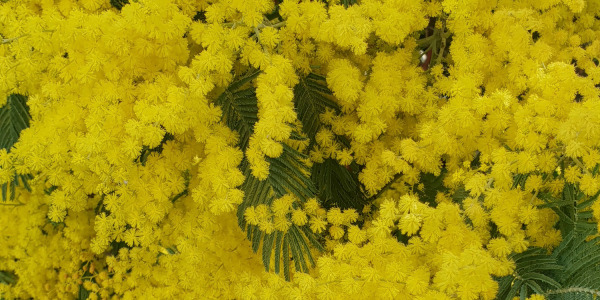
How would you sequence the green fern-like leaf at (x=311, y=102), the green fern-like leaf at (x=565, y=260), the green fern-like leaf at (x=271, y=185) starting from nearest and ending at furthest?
the green fern-like leaf at (x=565, y=260)
the green fern-like leaf at (x=271, y=185)
the green fern-like leaf at (x=311, y=102)

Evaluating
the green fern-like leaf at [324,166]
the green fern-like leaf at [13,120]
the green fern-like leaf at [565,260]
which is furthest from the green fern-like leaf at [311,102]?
the green fern-like leaf at [13,120]

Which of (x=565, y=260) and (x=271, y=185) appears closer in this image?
(x=565, y=260)

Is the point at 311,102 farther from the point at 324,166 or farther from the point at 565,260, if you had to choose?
the point at 565,260

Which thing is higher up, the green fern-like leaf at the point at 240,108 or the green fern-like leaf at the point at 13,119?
the green fern-like leaf at the point at 240,108

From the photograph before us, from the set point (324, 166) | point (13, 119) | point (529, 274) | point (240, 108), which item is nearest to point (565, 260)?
point (529, 274)

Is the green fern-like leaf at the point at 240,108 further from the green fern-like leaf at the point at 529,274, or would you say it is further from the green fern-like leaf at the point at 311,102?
the green fern-like leaf at the point at 529,274

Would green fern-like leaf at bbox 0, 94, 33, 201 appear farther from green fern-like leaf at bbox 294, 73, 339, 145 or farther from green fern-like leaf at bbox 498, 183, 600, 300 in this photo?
green fern-like leaf at bbox 498, 183, 600, 300

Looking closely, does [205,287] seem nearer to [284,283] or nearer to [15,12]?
[284,283]
